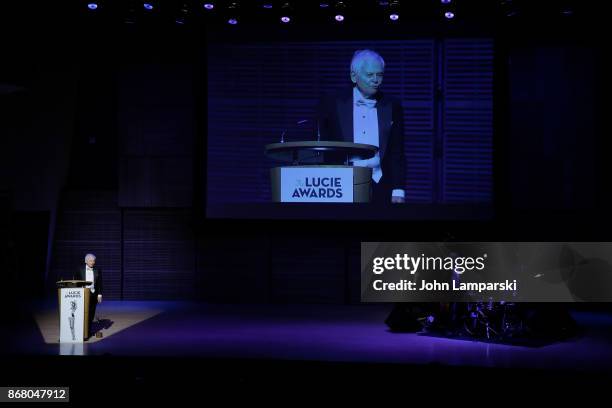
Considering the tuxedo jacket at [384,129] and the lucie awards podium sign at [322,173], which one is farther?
the tuxedo jacket at [384,129]

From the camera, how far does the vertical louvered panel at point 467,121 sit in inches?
392

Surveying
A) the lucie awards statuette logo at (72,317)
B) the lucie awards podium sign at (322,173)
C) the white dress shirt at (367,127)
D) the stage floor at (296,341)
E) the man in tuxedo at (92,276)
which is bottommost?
the stage floor at (296,341)

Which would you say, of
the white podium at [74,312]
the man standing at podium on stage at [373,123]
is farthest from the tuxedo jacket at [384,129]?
the white podium at [74,312]

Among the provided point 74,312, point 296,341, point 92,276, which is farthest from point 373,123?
point 74,312

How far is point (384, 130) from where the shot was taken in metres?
9.91

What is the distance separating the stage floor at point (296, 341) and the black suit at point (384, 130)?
1871 mm

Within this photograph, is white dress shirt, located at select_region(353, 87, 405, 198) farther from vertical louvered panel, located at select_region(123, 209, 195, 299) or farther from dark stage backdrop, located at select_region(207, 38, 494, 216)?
vertical louvered panel, located at select_region(123, 209, 195, 299)

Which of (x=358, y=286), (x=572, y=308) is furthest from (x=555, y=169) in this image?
(x=358, y=286)

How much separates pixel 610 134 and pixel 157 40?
692 cm

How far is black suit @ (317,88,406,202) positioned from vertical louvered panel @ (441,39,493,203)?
64cm

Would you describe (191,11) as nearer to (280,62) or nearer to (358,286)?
(280,62)

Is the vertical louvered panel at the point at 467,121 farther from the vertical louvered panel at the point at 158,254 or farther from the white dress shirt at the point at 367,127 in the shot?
the vertical louvered panel at the point at 158,254

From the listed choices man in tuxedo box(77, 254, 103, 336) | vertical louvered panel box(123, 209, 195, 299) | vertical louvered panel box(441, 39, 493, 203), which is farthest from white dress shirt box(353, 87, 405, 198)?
man in tuxedo box(77, 254, 103, 336)

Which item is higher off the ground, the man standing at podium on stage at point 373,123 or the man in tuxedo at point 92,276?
the man standing at podium on stage at point 373,123
